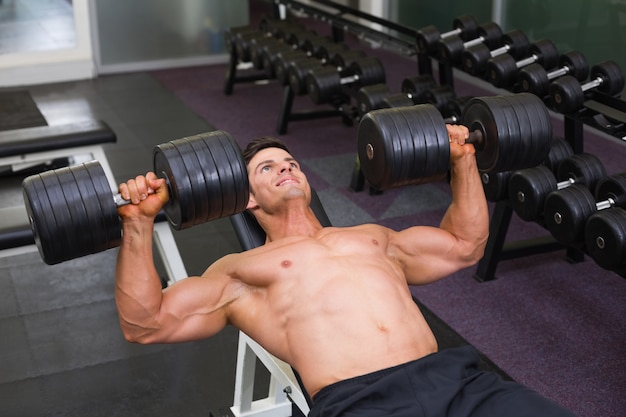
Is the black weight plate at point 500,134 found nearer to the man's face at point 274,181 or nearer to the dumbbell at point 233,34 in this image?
the man's face at point 274,181

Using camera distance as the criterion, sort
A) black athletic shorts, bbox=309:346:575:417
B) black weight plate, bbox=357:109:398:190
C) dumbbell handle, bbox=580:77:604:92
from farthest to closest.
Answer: dumbbell handle, bbox=580:77:604:92 → black weight plate, bbox=357:109:398:190 → black athletic shorts, bbox=309:346:575:417

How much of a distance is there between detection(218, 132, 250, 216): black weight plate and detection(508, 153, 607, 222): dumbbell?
136 cm

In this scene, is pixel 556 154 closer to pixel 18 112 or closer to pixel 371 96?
pixel 371 96

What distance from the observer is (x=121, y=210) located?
6.22ft

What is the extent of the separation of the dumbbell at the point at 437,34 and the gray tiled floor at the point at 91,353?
4.15ft

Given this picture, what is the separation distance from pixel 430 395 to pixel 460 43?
2.57 meters

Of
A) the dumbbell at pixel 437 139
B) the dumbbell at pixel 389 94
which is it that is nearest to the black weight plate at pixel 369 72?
the dumbbell at pixel 389 94

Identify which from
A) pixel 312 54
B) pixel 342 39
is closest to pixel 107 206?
pixel 312 54

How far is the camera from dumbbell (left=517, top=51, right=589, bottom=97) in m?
3.59

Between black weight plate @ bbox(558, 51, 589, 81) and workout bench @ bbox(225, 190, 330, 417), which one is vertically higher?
black weight plate @ bbox(558, 51, 589, 81)

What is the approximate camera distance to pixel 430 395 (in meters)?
1.83

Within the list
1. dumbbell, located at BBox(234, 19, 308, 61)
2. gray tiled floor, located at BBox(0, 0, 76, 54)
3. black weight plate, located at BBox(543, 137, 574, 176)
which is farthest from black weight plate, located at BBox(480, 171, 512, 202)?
gray tiled floor, located at BBox(0, 0, 76, 54)

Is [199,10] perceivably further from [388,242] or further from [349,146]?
[388,242]

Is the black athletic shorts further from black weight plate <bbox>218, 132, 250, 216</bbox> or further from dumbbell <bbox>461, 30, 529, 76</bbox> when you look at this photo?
dumbbell <bbox>461, 30, 529, 76</bbox>
